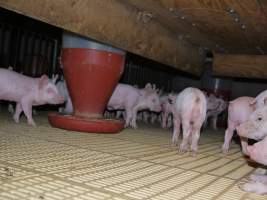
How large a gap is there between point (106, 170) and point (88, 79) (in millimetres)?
1993

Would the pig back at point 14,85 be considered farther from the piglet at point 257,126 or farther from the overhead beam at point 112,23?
the piglet at point 257,126

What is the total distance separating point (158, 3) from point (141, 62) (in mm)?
5913

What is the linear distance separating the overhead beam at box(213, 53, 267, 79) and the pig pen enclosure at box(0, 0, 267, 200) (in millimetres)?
14

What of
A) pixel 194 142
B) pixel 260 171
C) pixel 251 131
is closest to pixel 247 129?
pixel 251 131

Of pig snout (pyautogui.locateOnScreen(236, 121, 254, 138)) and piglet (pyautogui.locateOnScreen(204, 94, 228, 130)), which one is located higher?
piglet (pyautogui.locateOnScreen(204, 94, 228, 130))

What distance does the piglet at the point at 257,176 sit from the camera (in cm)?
225

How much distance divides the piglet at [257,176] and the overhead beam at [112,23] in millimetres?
1623

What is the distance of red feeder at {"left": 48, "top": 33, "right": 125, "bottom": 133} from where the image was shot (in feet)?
13.4

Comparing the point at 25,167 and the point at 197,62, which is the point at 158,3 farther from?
the point at 197,62

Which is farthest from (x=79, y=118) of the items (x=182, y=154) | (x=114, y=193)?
(x=114, y=193)

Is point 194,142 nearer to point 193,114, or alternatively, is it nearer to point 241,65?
point 193,114

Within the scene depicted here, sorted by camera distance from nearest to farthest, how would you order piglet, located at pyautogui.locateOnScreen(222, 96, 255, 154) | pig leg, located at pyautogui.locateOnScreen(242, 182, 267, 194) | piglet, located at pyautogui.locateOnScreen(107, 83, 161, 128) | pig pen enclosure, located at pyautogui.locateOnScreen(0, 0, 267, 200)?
pig pen enclosure, located at pyautogui.locateOnScreen(0, 0, 267, 200) < pig leg, located at pyautogui.locateOnScreen(242, 182, 267, 194) < piglet, located at pyautogui.locateOnScreen(222, 96, 255, 154) < piglet, located at pyautogui.locateOnScreen(107, 83, 161, 128)

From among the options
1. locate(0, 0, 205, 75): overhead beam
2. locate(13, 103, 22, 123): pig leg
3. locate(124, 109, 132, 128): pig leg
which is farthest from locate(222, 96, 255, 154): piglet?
locate(13, 103, 22, 123): pig leg

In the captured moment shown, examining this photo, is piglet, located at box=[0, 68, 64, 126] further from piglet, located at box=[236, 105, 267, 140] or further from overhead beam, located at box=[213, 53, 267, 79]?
piglet, located at box=[236, 105, 267, 140]
